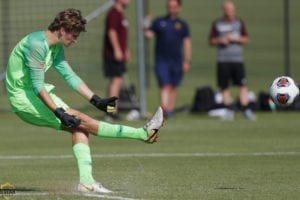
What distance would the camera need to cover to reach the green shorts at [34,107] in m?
11.4

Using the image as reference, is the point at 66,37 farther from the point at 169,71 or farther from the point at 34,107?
the point at 169,71

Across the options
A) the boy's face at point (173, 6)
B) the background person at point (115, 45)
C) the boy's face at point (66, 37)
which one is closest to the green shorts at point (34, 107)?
the boy's face at point (66, 37)

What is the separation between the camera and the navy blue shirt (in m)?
21.9

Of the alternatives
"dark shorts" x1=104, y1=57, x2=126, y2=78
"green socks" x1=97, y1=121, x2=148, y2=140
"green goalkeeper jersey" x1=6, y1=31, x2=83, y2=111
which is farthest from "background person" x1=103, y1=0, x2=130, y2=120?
"green socks" x1=97, y1=121, x2=148, y2=140

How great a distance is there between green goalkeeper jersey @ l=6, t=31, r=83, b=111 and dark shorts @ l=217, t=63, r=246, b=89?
33.5 feet

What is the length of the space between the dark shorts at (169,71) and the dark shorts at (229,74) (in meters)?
0.87

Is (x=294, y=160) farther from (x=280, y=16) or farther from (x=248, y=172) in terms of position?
(x=280, y=16)

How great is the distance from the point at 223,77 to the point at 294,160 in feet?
25.3

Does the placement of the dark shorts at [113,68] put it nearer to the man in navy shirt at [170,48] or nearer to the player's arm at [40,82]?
the man in navy shirt at [170,48]

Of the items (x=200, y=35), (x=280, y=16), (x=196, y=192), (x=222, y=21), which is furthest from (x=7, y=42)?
(x=280, y=16)

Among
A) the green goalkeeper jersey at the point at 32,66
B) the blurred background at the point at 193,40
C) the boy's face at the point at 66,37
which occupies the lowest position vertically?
the blurred background at the point at 193,40

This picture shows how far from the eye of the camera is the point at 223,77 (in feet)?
71.3

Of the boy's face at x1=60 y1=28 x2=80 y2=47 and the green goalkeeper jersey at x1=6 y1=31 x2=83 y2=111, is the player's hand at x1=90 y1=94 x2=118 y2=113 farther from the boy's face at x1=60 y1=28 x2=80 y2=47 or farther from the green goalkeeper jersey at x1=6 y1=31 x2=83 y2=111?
the boy's face at x1=60 y1=28 x2=80 y2=47

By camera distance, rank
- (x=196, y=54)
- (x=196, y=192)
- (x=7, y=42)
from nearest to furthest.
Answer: (x=196, y=192) → (x=7, y=42) → (x=196, y=54)
